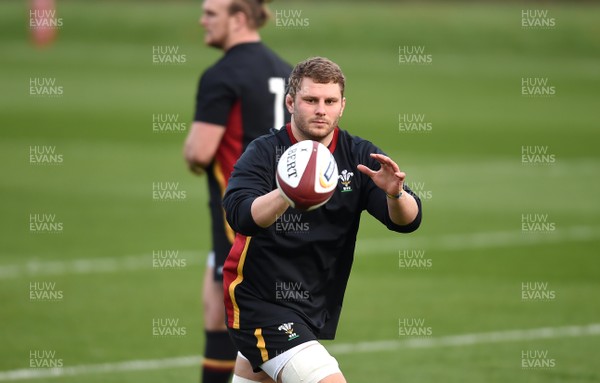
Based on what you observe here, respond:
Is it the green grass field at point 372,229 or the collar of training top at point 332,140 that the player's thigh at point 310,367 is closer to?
the collar of training top at point 332,140

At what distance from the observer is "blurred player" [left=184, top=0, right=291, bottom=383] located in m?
8.40

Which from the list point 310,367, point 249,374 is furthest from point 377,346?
point 310,367

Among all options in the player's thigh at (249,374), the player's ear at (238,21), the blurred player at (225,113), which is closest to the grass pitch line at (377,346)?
the blurred player at (225,113)

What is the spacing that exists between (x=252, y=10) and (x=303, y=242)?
2.81m

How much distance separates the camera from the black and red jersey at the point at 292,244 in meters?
6.40

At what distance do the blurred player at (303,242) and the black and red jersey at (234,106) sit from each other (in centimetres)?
190

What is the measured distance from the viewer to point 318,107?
6.21m

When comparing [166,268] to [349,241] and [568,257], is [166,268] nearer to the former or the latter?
[568,257]

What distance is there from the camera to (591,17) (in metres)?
46.6

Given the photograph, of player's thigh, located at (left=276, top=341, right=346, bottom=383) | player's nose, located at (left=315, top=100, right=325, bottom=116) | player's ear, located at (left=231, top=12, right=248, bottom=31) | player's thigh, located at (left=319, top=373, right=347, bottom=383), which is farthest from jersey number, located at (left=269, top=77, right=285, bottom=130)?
player's thigh, located at (left=319, top=373, right=347, bottom=383)

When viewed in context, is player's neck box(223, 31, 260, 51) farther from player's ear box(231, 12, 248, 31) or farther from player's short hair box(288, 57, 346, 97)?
player's short hair box(288, 57, 346, 97)

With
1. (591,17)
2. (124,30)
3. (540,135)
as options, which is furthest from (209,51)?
(540,135)

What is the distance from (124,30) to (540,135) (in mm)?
25003

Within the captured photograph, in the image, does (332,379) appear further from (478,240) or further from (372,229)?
(372,229)
